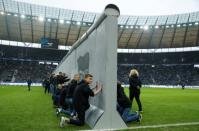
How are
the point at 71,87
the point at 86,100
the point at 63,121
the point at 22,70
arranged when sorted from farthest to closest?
the point at 22,70
the point at 71,87
the point at 86,100
the point at 63,121

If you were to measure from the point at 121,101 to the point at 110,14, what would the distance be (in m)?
2.89

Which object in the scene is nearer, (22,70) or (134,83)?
(134,83)

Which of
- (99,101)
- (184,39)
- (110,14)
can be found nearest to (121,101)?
(99,101)

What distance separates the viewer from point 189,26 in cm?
6412

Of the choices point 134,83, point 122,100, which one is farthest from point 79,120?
point 134,83

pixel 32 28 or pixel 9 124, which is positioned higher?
pixel 32 28

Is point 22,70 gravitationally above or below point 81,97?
above

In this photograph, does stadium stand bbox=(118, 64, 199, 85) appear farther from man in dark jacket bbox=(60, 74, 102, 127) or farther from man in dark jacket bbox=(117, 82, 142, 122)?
man in dark jacket bbox=(60, 74, 102, 127)

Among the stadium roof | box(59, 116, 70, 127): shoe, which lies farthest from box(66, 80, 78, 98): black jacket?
the stadium roof

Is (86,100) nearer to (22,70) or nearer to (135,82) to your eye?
(135,82)

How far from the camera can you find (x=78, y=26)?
214ft

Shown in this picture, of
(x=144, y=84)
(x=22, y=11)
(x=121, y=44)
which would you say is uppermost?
(x=22, y=11)

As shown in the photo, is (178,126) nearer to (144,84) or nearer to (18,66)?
(144,84)

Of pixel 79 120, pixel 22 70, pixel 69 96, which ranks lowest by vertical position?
pixel 79 120
